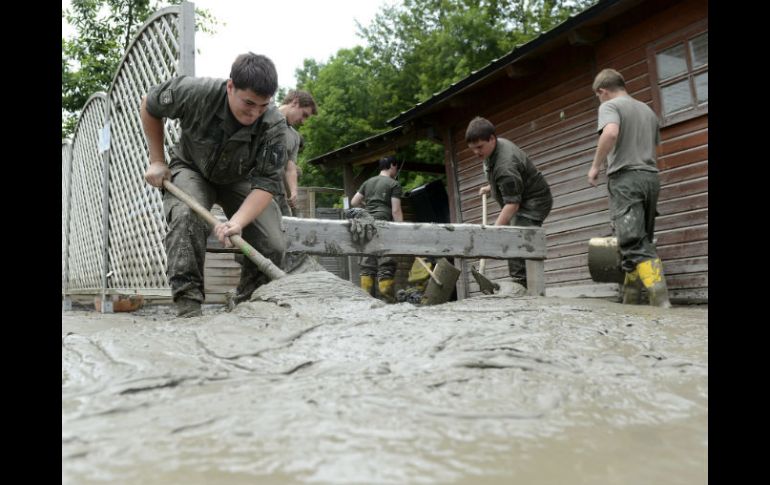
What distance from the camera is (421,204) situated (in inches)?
447

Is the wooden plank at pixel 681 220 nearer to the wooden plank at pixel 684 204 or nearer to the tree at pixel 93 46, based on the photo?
the wooden plank at pixel 684 204

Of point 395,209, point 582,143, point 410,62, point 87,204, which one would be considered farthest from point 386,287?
point 410,62

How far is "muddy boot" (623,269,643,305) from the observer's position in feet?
13.8

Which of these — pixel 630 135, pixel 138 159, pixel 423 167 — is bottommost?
pixel 630 135

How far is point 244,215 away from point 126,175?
354 centimetres

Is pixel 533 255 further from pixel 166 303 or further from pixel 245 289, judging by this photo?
pixel 166 303

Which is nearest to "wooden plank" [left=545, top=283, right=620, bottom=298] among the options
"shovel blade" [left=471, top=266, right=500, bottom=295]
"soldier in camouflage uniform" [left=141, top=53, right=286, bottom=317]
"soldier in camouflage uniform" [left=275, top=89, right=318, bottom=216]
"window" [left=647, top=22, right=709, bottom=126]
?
"shovel blade" [left=471, top=266, right=500, bottom=295]

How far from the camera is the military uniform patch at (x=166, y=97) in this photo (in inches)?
134

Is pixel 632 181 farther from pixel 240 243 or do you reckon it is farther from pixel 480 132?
pixel 240 243

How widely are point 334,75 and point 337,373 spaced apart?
22696 mm

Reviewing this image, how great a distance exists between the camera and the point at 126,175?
20.5 ft

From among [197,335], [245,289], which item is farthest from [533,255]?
[197,335]

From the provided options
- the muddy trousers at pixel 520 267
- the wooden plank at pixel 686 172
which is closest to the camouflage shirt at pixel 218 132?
the muddy trousers at pixel 520 267

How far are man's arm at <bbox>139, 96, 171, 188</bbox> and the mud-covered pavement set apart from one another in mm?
1611
